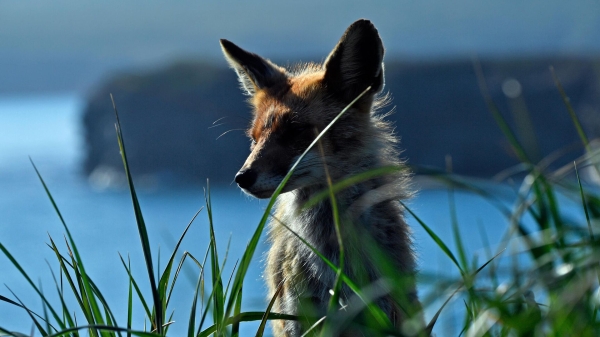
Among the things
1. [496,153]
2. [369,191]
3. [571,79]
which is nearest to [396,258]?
[369,191]

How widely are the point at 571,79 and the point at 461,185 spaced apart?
8987mm

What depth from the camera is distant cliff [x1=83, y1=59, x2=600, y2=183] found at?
8023 millimetres

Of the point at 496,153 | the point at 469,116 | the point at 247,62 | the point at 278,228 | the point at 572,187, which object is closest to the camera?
the point at 572,187

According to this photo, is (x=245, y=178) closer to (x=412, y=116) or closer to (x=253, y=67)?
(x=253, y=67)

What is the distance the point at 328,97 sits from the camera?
267cm

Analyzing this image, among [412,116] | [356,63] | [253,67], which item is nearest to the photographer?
[356,63]

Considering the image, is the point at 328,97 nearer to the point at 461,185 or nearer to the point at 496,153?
the point at 461,185

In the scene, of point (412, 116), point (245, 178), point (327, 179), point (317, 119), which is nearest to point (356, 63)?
point (317, 119)

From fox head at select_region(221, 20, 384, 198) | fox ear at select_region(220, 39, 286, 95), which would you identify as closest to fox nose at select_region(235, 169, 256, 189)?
fox head at select_region(221, 20, 384, 198)

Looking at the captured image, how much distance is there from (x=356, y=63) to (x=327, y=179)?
56cm

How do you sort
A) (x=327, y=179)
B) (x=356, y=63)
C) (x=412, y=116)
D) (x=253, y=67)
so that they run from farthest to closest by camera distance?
(x=412, y=116)
(x=253, y=67)
(x=356, y=63)
(x=327, y=179)

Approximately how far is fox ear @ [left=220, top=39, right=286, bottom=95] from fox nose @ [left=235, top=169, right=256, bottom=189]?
2.60 feet

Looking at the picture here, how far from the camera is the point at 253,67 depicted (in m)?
2.93

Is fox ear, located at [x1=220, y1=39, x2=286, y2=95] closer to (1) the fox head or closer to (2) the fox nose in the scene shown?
(1) the fox head
